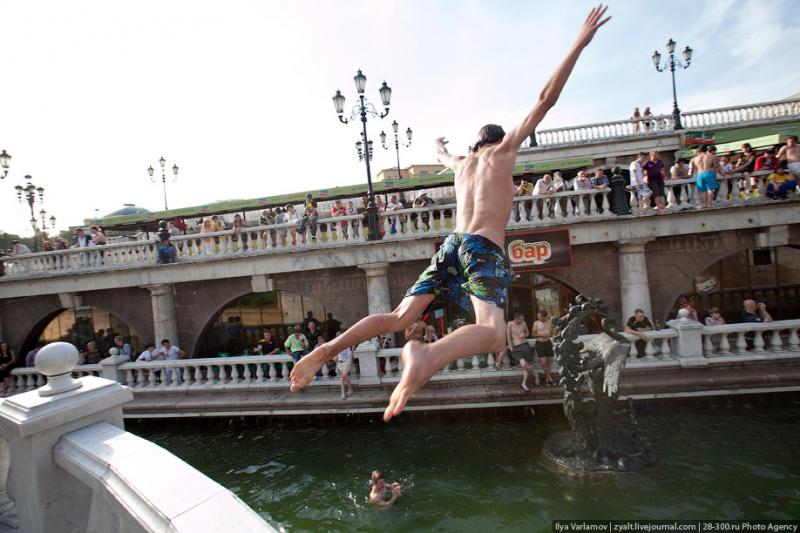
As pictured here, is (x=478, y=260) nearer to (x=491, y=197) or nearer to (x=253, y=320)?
(x=491, y=197)

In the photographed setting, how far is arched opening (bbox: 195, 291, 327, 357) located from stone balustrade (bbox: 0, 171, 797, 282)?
2212mm

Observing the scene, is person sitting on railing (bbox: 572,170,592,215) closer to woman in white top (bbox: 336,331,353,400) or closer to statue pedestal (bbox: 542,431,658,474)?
statue pedestal (bbox: 542,431,658,474)

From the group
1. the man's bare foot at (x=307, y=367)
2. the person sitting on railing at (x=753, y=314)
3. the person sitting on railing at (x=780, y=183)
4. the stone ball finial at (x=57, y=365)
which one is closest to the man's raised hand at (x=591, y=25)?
the man's bare foot at (x=307, y=367)

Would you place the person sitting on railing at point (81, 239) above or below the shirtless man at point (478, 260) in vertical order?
above

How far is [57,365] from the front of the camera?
312cm

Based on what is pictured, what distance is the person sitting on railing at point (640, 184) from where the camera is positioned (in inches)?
416

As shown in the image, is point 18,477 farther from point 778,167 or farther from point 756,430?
point 778,167

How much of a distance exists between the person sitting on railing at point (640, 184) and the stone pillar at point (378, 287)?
6.57m

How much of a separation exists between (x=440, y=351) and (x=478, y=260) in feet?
3.37

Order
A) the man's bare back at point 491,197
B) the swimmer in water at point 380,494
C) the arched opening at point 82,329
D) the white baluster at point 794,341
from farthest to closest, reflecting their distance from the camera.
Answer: the arched opening at point 82,329 < the white baluster at point 794,341 < the swimmer in water at point 380,494 < the man's bare back at point 491,197

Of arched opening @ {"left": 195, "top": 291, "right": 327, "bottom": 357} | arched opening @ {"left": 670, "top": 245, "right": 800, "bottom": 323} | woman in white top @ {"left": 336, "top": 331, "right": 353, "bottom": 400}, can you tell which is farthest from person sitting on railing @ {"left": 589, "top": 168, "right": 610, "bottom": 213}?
arched opening @ {"left": 195, "top": 291, "right": 327, "bottom": 357}

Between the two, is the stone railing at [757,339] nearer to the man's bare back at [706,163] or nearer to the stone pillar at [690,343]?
the stone pillar at [690,343]

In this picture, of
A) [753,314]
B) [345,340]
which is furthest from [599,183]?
[345,340]

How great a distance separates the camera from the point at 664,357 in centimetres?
926
